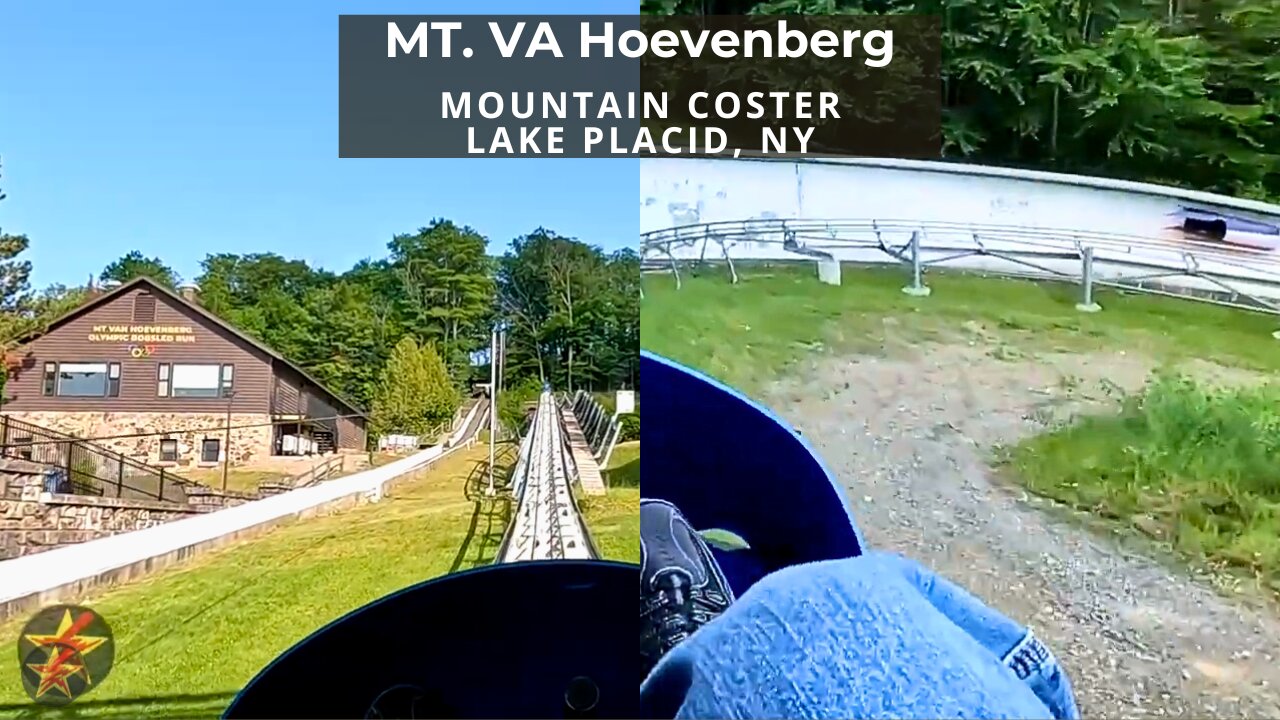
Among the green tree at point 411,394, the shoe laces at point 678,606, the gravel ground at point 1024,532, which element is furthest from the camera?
the green tree at point 411,394

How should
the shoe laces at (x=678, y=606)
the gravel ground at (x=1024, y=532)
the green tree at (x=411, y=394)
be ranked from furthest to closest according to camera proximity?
1. the green tree at (x=411, y=394)
2. the shoe laces at (x=678, y=606)
3. the gravel ground at (x=1024, y=532)

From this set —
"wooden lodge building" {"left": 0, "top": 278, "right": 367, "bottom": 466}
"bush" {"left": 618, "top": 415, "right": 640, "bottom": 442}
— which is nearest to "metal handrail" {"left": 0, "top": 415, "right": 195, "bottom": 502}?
"wooden lodge building" {"left": 0, "top": 278, "right": 367, "bottom": 466}

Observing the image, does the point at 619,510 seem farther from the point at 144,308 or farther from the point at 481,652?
the point at 144,308

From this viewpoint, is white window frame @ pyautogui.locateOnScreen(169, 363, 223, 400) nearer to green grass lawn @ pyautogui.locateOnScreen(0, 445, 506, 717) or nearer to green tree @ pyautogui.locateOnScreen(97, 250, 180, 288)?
green tree @ pyautogui.locateOnScreen(97, 250, 180, 288)

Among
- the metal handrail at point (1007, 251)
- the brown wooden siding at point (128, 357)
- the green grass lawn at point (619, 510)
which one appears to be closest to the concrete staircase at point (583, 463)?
the green grass lawn at point (619, 510)

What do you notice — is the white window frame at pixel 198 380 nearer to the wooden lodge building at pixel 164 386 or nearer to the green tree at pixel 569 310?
the wooden lodge building at pixel 164 386

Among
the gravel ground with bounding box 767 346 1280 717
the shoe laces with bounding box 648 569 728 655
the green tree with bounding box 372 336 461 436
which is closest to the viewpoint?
the gravel ground with bounding box 767 346 1280 717

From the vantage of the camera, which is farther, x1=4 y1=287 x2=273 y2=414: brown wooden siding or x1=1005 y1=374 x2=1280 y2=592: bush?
x1=4 y1=287 x2=273 y2=414: brown wooden siding

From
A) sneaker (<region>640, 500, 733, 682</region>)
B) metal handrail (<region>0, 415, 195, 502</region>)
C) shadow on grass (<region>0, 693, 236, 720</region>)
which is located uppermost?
metal handrail (<region>0, 415, 195, 502</region>)
